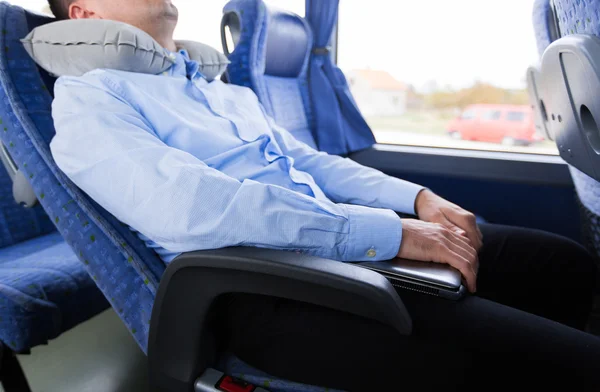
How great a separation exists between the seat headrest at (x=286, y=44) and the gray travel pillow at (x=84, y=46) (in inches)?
35.1

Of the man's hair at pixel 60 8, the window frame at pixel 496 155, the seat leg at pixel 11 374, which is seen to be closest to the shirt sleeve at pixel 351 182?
the man's hair at pixel 60 8

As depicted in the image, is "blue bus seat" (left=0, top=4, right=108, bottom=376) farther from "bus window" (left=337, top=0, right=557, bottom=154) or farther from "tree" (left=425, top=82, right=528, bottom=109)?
"tree" (left=425, top=82, right=528, bottom=109)

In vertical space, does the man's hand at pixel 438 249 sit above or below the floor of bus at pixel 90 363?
above

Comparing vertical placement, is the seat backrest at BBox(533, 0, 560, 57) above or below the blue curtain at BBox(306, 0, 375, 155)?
above

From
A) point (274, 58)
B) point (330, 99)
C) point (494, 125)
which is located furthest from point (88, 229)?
point (494, 125)

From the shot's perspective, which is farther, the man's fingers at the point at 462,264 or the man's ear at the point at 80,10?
the man's ear at the point at 80,10

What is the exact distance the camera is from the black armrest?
22.9 inches

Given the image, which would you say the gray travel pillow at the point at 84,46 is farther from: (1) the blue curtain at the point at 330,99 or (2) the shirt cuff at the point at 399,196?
(1) the blue curtain at the point at 330,99

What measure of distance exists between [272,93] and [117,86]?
101cm

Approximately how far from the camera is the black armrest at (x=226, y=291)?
581mm

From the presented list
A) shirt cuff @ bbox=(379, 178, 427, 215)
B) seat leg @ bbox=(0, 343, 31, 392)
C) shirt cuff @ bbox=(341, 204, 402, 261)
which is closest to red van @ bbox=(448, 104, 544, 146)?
shirt cuff @ bbox=(379, 178, 427, 215)

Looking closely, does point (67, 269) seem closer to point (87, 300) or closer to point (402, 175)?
point (87, 300)

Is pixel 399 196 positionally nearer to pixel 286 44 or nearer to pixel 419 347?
pixel 419 347

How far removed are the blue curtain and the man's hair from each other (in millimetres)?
1229
